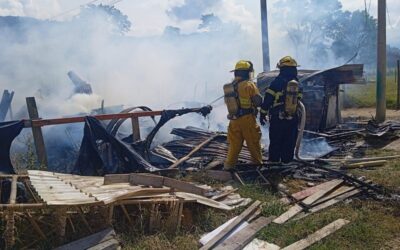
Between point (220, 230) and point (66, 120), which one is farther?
point (66, 120)

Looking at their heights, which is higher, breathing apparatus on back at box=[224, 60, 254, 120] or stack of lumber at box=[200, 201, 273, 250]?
breathing apparatus on back at box=[224, 60, 254, 120]

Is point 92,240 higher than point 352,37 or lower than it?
lower

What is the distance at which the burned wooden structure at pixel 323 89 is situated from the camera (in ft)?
36.3

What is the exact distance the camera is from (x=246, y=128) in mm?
7016

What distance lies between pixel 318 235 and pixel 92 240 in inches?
93.4

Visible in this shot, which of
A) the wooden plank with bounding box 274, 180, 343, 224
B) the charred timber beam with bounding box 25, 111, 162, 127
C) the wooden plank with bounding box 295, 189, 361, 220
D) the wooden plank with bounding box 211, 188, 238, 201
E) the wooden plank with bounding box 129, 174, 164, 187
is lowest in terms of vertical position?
the wooden plank with bounding box 295, 189, 361, 220

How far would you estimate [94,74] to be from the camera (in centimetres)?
1683

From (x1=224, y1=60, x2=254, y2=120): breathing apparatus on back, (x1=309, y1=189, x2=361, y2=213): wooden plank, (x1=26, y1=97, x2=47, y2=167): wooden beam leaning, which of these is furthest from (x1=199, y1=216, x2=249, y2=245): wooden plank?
(x1=26, y1=97, x2=47, y2=167): wooden beam leaning

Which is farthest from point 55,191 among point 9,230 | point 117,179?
point 117,179

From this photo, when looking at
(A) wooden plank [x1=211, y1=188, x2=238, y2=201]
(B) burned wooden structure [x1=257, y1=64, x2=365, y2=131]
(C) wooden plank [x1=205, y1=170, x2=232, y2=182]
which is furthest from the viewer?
(B) burned wooden structure [x1=257, y1=64, x2=365, y2=131]

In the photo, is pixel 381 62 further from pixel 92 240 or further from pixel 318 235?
pixel 92 240

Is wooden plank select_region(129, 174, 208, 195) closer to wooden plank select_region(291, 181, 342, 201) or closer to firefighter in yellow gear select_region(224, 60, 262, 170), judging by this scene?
wooden plank select_region(291, 181, 342, 201)

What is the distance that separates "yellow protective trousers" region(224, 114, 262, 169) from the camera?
23.0 feet

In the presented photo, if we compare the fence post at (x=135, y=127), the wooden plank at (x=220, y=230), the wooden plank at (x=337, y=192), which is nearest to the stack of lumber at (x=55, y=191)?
the wooden plank at (x=220, y=230)
